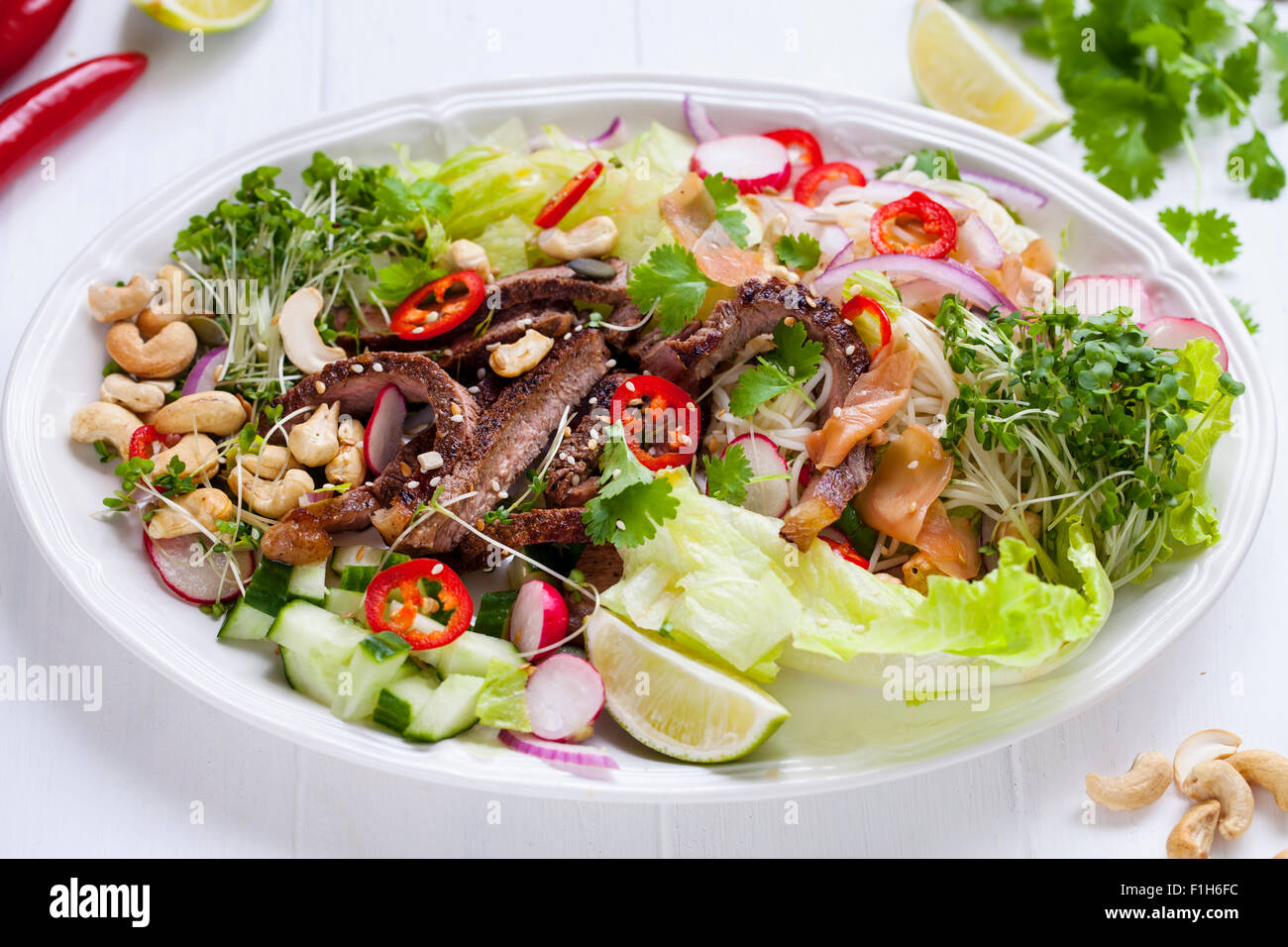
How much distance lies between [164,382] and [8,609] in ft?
3.92

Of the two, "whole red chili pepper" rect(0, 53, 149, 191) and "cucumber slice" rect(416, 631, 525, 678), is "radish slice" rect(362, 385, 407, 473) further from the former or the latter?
"whole red chili pepper" rect(0, 53, 149, 191)

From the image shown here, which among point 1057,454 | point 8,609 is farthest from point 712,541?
point 8,609

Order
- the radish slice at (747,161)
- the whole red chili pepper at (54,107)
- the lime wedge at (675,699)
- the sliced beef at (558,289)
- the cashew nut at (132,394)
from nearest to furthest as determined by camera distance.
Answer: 1. the lime wedge at (675,699)
2. the cashew nut at (132,394)
3. the sliced beef at (558,289)
4. the radish slice at (747,161)
5. the whole red chili pepper at (54,107)

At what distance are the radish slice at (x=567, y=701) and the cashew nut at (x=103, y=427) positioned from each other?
6.89ft

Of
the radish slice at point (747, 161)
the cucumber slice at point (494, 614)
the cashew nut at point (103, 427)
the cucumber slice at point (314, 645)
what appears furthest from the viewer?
the radish slice at point (747, 161)

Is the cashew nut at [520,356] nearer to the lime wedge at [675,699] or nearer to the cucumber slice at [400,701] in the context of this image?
the lime wedge at [675,699]

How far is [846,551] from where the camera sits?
419 centimetres

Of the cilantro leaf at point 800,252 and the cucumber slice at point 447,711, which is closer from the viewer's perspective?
the cucumber slice at point 447,711

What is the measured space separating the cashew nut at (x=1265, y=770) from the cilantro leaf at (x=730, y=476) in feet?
7.64

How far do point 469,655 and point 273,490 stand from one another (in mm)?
1109

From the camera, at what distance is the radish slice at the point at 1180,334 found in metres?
4.54

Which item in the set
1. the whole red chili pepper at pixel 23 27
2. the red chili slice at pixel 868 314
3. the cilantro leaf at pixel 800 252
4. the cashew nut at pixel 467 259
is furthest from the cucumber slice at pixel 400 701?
the whole red chili pepper at pixel 23 27

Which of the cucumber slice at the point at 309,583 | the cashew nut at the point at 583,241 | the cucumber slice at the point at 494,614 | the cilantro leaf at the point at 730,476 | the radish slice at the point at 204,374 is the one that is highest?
the cashew nut at the point at 583,241

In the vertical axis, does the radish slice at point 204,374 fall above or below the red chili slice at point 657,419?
above
